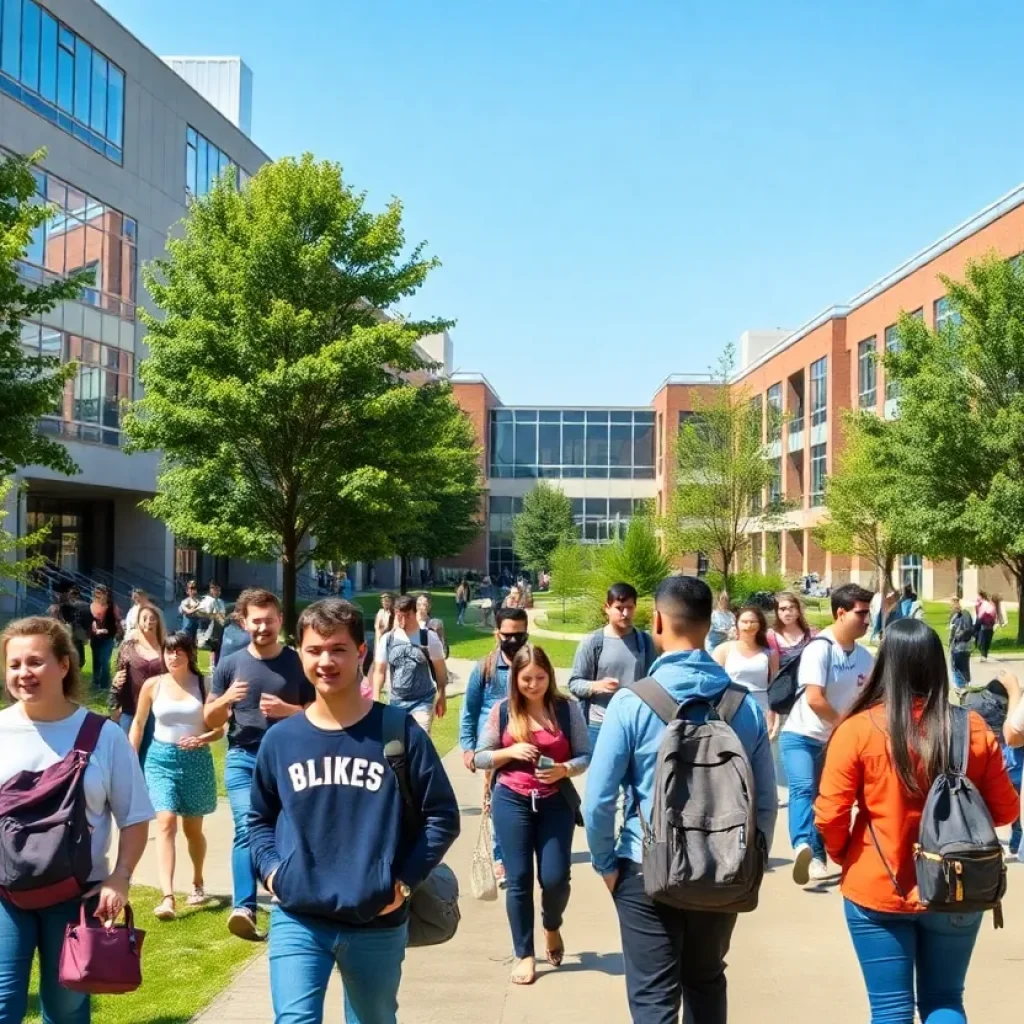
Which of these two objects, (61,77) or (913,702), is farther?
(61,77)

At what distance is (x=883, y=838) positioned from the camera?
3.96 meters

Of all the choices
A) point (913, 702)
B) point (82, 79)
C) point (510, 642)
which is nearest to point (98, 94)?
point (82, 79)

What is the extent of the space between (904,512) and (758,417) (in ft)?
48.4

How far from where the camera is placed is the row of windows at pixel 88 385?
3319cm

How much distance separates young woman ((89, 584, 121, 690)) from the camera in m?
19.5

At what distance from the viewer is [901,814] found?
3.94 meters

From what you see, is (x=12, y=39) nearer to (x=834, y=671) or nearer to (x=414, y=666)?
(x=414, y=666)

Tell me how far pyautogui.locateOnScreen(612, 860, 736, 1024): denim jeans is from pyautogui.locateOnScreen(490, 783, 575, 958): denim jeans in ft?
6.31

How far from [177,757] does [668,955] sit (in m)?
4.19

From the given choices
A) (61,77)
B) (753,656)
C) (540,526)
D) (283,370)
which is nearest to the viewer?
(753,656)

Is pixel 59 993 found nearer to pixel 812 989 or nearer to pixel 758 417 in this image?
pixel 812 989

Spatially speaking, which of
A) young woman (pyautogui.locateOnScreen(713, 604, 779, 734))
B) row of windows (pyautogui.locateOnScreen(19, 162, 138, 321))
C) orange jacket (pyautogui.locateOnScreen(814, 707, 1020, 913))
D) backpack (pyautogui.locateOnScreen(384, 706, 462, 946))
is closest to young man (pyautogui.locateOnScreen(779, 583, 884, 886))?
young woman (pyautogui.locateOnScreen(713, 604, 779, 734))

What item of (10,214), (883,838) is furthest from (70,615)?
(883,838)

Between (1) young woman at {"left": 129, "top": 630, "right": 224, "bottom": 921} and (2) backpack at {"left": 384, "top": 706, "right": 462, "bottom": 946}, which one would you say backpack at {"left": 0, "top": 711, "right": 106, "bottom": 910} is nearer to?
(2) backpack at {"left": 384, "top": 706, "right": 462, "bottom": 946}
